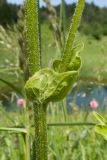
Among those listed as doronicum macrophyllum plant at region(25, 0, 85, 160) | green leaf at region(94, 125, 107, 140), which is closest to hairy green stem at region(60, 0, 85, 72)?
doronicum macrophyllum plant at region(25, 0, 85, 160)

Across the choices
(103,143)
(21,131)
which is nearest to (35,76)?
(21,131)

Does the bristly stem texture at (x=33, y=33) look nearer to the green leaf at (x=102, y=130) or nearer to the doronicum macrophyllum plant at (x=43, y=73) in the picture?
the doronicum macrophyllum plant at (x=43, y=73)

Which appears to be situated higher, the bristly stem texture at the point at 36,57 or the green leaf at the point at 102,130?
the bristly stem texture at the point at 36,57

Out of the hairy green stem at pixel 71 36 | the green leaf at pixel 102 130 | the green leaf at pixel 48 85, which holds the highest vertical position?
the hairy green stem at pixel 71 36

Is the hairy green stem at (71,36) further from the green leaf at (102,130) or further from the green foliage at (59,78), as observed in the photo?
the green leaf at (102,130)

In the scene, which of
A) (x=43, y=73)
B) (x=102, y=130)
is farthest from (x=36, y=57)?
(x=102, y=130)

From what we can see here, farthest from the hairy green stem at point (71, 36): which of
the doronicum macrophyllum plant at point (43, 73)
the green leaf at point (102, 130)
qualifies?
the green leaf at point (102, 130)
